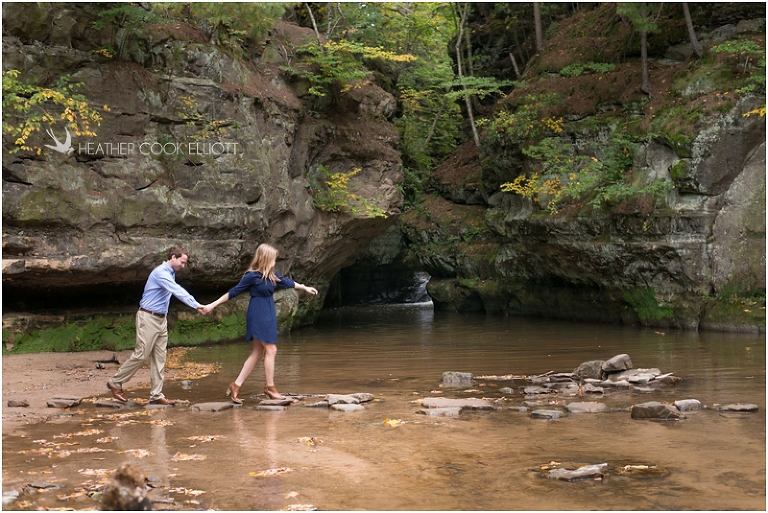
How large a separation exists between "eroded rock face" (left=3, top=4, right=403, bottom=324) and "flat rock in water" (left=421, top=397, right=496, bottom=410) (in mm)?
8727

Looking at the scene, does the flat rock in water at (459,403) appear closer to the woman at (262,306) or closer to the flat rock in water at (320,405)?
the flat rock in water at (320,405)

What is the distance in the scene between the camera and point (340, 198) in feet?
66.1

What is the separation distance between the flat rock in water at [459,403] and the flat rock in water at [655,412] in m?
1.54

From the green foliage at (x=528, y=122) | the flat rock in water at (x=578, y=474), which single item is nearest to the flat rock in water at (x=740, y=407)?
the flat rock in water at (x=578, y=474)

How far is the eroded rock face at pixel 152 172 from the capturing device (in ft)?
44.6

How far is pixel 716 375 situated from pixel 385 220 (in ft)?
42.4

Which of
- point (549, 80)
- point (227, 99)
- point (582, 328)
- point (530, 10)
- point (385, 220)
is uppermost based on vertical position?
point (530, 10)

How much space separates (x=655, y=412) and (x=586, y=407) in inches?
31.2

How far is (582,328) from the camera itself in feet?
62.0

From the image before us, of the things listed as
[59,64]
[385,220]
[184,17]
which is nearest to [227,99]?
→ [184,17]

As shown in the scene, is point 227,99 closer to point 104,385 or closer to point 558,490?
point 104,385

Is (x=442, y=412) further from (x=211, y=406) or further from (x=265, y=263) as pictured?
(x=265, y=263)

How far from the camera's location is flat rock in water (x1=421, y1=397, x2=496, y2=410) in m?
8.04

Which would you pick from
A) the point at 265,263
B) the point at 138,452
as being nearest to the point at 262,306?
the point at 265,263
